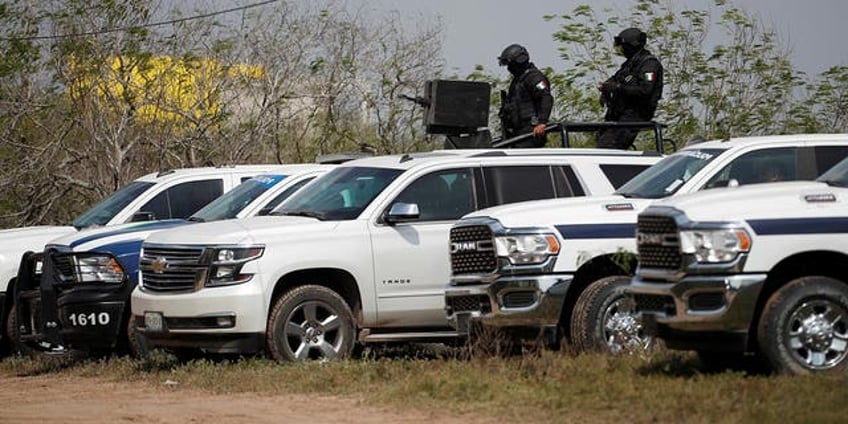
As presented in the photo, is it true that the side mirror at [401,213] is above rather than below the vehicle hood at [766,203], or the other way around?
below

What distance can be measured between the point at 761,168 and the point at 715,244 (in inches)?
87.4

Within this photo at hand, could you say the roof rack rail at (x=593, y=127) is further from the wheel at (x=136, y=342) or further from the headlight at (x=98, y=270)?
the wheel at (x=136, y=342)

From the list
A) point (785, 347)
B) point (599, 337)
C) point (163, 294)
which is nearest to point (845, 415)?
point (785, 347)

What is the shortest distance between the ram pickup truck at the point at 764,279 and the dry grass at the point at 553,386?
0.24 m

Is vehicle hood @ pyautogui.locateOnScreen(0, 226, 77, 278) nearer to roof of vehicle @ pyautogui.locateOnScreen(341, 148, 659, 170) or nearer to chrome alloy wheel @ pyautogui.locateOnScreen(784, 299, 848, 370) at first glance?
roof of vehicle @ pyautogui.locateOnScreen(341, 148, 659, 170)

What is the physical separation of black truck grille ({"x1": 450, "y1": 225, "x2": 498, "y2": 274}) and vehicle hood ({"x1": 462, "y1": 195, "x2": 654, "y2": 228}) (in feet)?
0.49

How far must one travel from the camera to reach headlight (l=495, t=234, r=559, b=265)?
1259 centimetres

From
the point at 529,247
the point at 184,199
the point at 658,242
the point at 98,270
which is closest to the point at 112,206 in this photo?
the point at 184,199

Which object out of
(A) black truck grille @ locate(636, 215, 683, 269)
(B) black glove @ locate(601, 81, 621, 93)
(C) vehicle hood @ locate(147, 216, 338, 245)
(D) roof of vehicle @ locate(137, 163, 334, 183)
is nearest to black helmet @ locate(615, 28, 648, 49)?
(B) black glove @ locate(601, 81, 621, 93)

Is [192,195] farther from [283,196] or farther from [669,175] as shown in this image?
[669,175]

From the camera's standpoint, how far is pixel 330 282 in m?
14.1

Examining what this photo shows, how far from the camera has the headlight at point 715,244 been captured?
10.6m

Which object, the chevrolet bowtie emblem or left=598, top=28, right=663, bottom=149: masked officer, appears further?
left=598, top=28, right=663, bottom=149: masked officer

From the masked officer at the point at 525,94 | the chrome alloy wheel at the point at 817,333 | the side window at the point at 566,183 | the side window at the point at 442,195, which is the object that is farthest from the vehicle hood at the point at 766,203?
the masked officer at the point at 525,94
